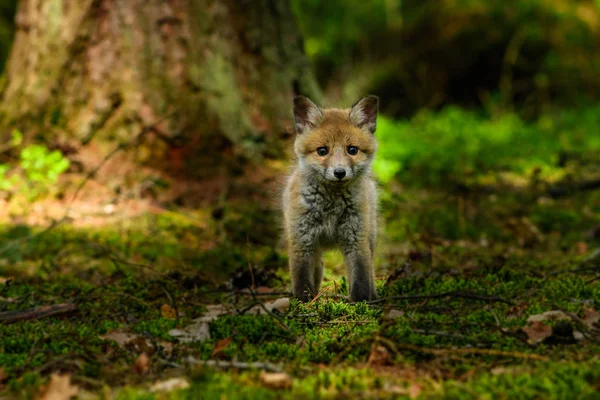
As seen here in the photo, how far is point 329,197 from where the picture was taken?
4695mm

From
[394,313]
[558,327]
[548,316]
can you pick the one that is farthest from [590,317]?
[394,313]

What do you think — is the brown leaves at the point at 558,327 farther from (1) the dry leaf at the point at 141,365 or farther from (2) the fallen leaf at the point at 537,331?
(1) the dry leaf at the point at 141,365

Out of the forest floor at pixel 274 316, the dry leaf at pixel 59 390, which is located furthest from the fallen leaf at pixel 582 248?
the dry leaf at pixel 59 390

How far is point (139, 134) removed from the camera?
694 cm

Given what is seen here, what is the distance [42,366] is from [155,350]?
54cm

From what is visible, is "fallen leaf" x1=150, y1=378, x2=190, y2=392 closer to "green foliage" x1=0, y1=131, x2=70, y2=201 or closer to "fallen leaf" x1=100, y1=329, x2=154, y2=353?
"fallen leaf" x1=100, y1=329, x2=154, y2=353

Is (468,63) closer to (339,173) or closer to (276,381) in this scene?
(339,173)

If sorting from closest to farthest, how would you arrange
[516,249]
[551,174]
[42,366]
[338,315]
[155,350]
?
[42,366]
[155,350]
[338,315]
[516,249]
[551,174]

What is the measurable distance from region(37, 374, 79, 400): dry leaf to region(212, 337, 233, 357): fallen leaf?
0.75 metres

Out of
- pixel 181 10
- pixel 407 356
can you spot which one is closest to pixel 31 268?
pixel 181 10

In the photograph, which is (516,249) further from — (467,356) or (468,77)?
(468,77)

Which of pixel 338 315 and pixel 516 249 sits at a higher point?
pixel 516 249

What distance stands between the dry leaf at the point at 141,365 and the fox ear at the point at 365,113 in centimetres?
243

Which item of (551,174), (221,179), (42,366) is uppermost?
(551,174)
